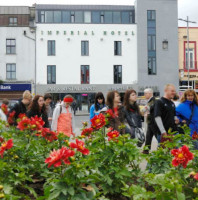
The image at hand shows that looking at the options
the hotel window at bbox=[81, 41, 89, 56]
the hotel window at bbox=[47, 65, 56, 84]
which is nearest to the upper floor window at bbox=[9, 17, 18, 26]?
the hotel window at bbox=[47, 65, 56, 84]

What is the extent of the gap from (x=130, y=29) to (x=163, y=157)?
33.7 meters

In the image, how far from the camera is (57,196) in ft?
9.41

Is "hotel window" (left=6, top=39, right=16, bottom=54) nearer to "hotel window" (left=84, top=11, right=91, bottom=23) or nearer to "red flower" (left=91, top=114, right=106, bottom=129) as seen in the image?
"hotel window" (left=84, top=11, right=91, bottom=23)

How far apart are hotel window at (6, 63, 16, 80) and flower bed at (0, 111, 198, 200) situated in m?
31.8

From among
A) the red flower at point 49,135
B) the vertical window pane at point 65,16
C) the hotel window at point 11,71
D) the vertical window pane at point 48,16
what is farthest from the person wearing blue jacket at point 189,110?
the vertical window pane at point 48,16

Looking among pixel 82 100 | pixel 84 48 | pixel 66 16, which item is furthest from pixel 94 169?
pixel 66 16

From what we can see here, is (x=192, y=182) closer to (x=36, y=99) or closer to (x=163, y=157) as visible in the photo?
(x=163, y=157)

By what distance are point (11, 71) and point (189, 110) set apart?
103 ft

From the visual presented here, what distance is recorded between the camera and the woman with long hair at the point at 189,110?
649 cm

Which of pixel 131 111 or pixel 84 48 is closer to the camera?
pixel 131 111

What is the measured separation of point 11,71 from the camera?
35688mm

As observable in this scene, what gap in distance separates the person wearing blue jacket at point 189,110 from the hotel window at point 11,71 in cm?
3084

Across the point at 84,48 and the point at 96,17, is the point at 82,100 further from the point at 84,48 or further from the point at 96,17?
the point at 96,17

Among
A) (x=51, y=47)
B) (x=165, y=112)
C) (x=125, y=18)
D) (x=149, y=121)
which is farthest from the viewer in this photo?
(x=125, y=18)
